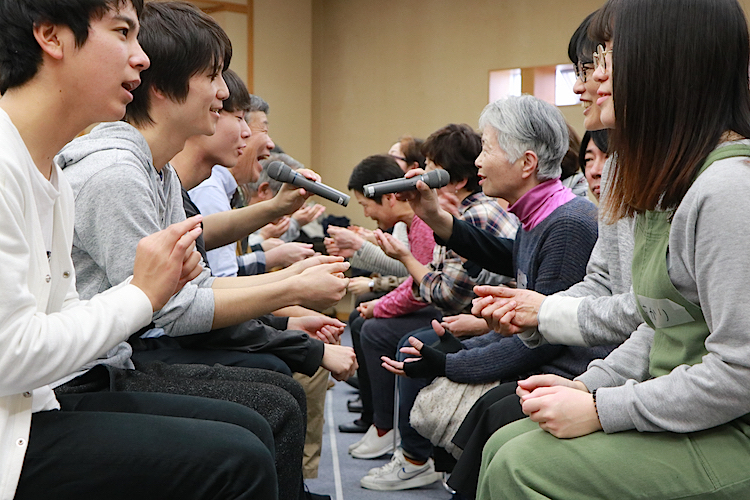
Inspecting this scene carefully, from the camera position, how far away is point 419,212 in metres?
2.47

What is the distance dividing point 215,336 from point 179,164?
2.25 feet

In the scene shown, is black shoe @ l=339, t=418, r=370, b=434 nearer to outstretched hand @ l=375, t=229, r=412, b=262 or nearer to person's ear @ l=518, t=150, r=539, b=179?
outstretched hand @ l=375, t=229, r=412, b=262

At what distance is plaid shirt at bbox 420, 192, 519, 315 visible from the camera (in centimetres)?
265

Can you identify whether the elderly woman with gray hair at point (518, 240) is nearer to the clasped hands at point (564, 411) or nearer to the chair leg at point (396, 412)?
the clasped hands at point (564, 411)

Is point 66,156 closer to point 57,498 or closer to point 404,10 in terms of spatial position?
point 57,498

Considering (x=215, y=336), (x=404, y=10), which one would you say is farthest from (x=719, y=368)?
(x=404, y=10)

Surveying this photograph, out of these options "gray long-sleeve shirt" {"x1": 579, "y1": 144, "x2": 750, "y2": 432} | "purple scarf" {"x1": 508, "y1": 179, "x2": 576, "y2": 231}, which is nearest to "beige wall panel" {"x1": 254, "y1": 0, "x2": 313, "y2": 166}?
"purple scarf" {"x1": 508, "y1": 179, "x2": 576, "y2": 231}

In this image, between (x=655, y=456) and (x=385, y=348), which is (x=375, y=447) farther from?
(x=655, y=456)

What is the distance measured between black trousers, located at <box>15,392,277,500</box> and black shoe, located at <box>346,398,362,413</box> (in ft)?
8.58

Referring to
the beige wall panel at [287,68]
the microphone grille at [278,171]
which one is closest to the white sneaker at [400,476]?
the microphone grille at [278,171]

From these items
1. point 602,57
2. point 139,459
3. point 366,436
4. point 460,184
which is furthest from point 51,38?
point 366,436

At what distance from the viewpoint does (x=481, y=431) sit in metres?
1.78

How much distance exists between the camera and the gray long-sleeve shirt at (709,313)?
3.48 ft

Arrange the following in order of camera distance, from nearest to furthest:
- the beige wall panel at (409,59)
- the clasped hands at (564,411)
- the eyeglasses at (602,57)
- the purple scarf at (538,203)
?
the clasped hands at (564,411), the eyeglasses at (602,57), the purple scarf at (538,203), the beige wall panel at (409,59)
